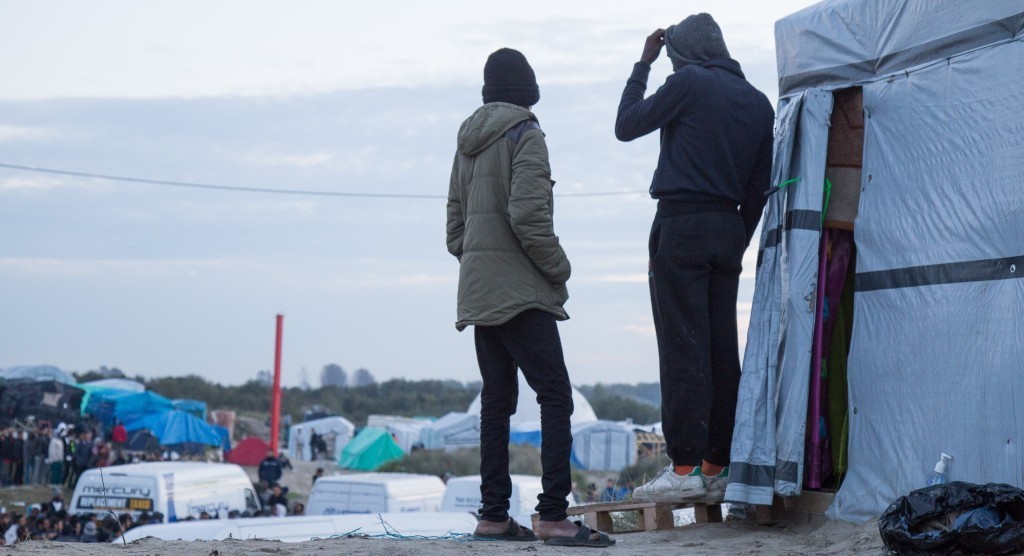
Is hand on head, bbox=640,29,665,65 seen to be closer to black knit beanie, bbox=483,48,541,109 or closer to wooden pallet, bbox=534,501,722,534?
black knit beanie, bbox=483,48,541,109

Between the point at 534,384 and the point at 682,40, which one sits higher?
the point at 682,40

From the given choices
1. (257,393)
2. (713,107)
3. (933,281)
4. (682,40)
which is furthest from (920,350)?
(257,393)

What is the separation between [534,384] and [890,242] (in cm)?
178

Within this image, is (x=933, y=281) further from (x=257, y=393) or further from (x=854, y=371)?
(x=257, y=393)

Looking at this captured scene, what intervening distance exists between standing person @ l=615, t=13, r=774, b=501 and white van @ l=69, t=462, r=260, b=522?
1272cm

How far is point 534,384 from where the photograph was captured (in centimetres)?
490

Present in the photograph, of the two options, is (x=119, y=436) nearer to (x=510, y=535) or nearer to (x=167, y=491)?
(x=167, y=491)

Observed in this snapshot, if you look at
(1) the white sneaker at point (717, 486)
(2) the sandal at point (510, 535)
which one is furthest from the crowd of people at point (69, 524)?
(1) the white sneaker at point (717, 486)

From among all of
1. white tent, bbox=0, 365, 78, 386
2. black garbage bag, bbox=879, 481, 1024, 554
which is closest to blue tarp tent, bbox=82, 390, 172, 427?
white tent, bbox=0, 365, 78, 386

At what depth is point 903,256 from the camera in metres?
5.11

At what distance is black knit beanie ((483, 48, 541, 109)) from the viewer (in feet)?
16.7

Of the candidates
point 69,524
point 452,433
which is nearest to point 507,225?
point 69,524

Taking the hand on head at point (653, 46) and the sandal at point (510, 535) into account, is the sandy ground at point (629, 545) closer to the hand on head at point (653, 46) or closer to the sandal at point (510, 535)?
the sandal at point (510, 535)

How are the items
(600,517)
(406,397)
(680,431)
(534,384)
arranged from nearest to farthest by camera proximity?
(534,384), (680,431), (600,517), (406,397)
